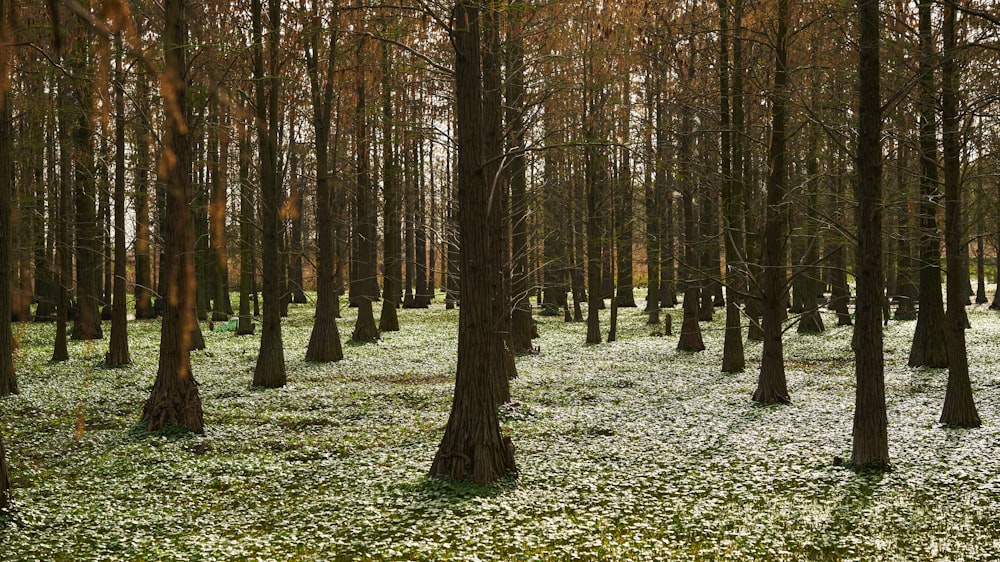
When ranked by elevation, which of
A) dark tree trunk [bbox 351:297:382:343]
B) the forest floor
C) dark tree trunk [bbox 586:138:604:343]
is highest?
dark tree trunk [bbox 586:138:604:343]

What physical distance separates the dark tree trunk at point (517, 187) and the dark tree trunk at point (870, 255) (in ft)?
18.6

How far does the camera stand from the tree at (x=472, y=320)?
340 inches

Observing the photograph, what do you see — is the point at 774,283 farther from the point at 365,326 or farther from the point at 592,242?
the point at 365,326

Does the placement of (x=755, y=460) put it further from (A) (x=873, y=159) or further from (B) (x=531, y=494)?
(A) (x=873, y=159)

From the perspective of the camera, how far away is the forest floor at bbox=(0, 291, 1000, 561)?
22.6 ft

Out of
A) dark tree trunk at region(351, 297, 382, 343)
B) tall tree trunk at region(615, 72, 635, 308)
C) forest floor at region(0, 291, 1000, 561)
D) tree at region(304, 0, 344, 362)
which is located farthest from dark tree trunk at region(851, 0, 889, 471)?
dark tree trunk at region(351, 297, 382, 343)

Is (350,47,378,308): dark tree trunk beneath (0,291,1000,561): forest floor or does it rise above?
above

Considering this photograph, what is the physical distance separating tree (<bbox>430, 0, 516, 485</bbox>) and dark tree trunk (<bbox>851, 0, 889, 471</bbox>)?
14.5ft

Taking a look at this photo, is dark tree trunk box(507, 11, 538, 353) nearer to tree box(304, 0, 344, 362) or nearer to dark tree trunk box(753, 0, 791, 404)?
dark tree trunk box(753, 0, 791, 404)

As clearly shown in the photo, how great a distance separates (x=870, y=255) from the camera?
889cm

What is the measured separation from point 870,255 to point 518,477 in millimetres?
4994

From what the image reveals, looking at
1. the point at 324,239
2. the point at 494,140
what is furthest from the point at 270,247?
the point at 494,140

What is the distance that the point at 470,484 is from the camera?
8523 millimetres

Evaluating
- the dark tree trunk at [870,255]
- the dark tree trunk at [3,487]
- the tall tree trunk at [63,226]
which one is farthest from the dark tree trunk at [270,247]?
the dark tree trunk at [870,255]
